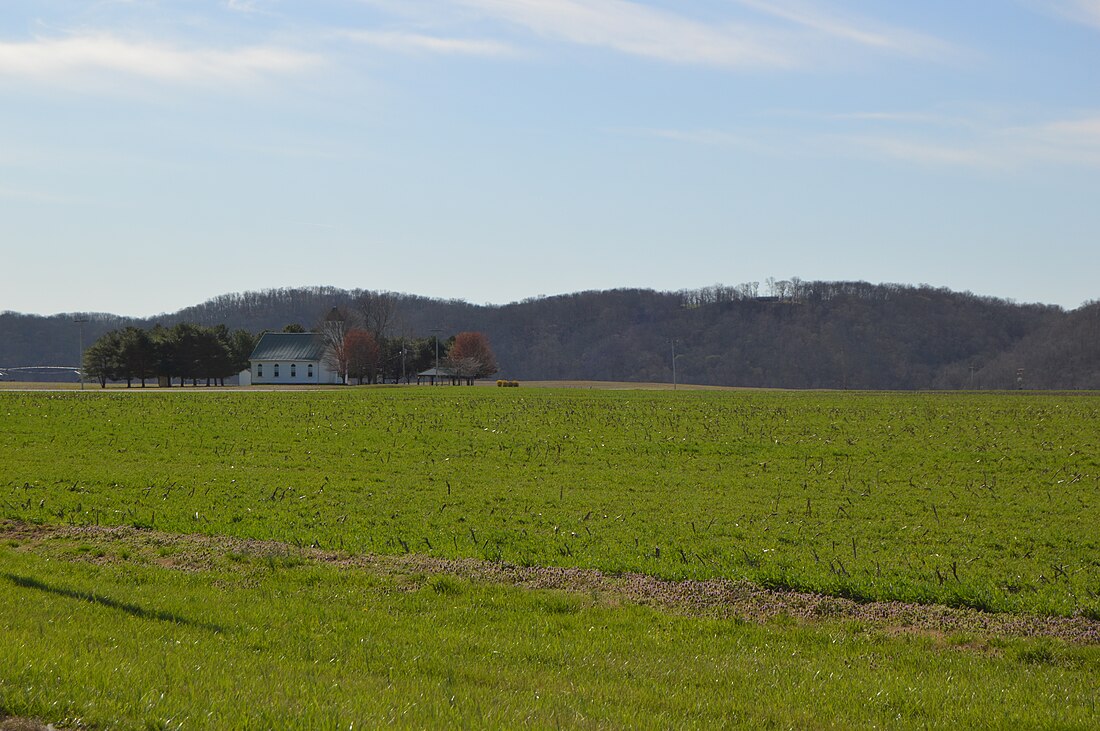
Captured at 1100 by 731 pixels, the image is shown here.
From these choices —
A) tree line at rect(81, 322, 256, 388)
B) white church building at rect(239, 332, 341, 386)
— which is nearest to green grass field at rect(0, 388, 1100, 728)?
tree line at rect(81, 322, 256, 388)

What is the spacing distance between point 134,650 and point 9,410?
48687 mm

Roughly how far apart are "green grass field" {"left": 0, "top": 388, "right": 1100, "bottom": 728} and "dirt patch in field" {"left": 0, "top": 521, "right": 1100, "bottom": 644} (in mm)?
165

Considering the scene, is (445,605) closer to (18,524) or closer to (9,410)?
(18,524)

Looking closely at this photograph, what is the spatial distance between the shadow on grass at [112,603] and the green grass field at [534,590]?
0.07 m

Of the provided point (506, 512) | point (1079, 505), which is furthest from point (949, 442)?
point (506, 512)

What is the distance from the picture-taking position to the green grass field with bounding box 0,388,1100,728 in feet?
27.2

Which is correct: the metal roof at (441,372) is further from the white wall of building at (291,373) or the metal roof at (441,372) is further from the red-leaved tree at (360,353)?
the white wall of building at (291,373)

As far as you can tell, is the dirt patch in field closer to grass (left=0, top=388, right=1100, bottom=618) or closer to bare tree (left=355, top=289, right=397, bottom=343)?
grass (left=0, top=388, right=1100, bottom=618)

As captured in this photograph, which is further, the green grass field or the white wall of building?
the white wall of building

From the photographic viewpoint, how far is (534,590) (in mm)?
13875

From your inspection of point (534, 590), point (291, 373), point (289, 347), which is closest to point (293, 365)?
point (291, 373)

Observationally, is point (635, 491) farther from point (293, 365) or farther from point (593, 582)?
point (293, 365)

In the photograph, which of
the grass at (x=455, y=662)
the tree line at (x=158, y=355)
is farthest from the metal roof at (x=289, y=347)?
the grass at (x=455, y=662)

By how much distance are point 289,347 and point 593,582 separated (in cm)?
14359
